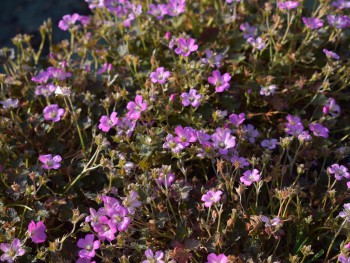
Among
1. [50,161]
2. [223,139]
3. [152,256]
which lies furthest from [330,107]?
[50,161]

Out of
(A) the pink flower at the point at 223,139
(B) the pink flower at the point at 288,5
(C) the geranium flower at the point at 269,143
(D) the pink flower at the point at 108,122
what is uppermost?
(B) the pink flower at the point at 288,5

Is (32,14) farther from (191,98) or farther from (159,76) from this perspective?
(191,98)

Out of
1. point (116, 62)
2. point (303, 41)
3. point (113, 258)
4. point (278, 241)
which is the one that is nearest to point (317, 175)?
point (278, 241)

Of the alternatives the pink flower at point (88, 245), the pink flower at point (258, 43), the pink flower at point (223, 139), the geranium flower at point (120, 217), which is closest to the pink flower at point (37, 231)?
the pink flower at point (88, 245)

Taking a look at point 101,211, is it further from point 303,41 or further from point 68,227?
point 303,41

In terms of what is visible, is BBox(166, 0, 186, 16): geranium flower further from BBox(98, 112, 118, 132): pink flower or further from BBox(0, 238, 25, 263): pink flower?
BBox(0, 238, 25, 263): pink flower

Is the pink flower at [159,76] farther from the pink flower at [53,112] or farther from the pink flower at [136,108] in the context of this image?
the pink flower at [53,112]
